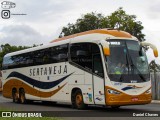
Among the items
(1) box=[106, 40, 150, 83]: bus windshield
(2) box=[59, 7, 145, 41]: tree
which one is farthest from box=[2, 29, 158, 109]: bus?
(2) box=[59, 7, 145, 41]: tree

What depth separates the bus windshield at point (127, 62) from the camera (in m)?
18.0

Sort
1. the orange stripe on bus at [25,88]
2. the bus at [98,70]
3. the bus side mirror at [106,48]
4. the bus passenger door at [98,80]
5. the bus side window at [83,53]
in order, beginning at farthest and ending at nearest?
the orange stripe on bus at [25,88] → the bus side window at [83,53] → the bus passenger door at [98,80] → the bus at [98,70] → the bus side mirror at [106,48]

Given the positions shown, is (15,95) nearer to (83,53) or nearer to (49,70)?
(49,70)

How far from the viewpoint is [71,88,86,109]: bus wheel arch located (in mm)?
19891

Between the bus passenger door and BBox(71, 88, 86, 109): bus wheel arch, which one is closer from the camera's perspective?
the bus passenger door

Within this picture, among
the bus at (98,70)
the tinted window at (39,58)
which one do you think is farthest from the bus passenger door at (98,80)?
the tinted window at (39,58)

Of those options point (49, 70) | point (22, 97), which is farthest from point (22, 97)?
point (49, 70)

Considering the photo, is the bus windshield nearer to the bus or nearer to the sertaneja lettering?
the bus

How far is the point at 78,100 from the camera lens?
20.2 metres

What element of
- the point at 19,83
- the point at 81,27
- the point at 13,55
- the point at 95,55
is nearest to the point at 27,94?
the point at 19,83

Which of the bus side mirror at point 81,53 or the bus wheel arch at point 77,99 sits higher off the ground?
the bus side mirror at point 81,53

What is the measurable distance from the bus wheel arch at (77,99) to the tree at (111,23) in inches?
1356

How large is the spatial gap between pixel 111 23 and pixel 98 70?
36.8 metres

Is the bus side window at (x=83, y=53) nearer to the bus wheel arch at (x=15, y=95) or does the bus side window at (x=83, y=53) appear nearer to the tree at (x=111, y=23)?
the bus wheel arch at (x=15, y=95)
